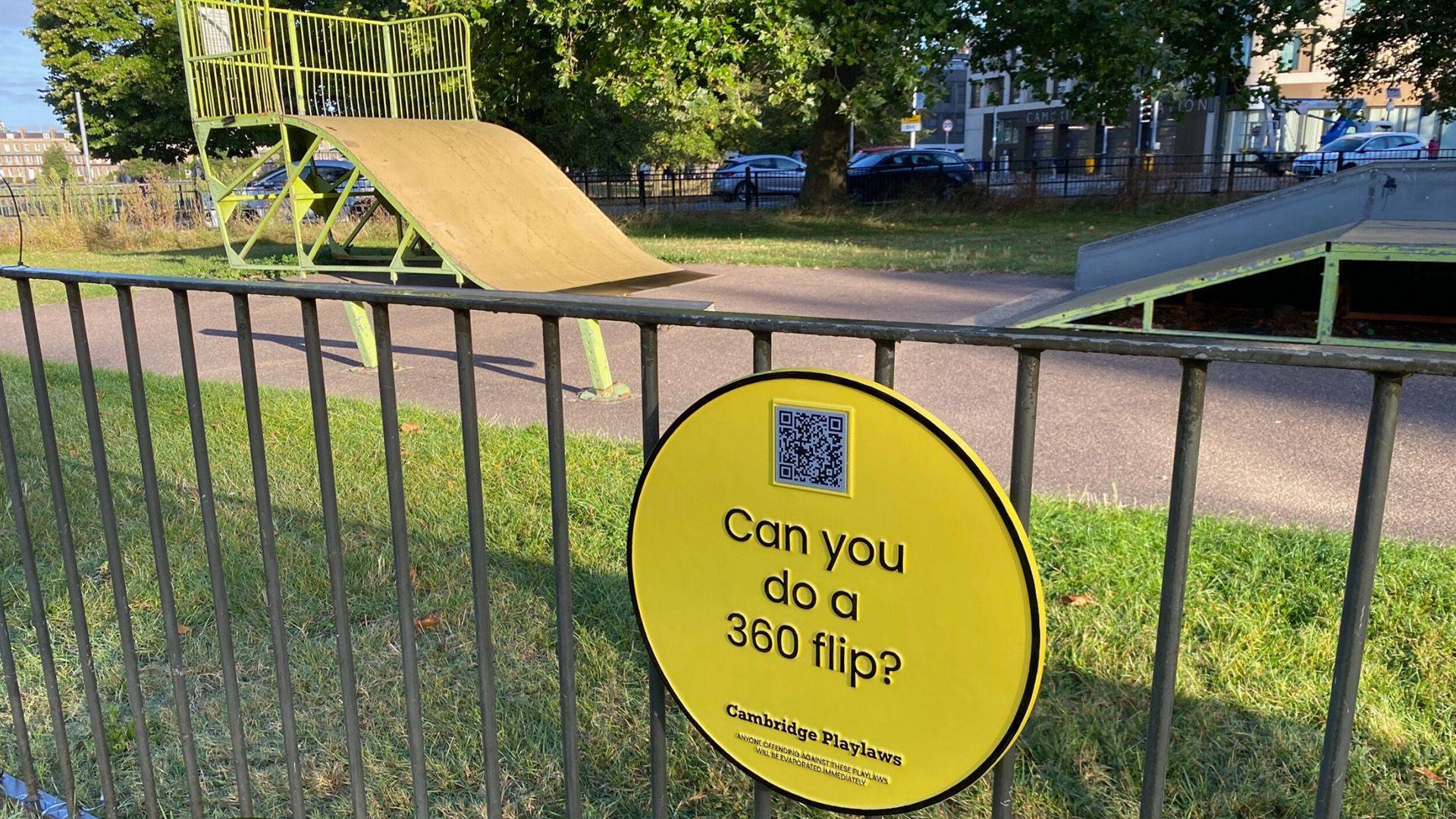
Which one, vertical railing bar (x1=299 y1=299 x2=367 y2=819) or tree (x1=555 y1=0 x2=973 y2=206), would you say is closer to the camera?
vertical railing bar (x1=299 y1=299 x2=367 y2=819)

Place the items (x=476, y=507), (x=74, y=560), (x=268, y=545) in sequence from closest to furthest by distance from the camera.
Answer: (x=476, y=507) → (x=268, y=545) → (x=74, y=560)

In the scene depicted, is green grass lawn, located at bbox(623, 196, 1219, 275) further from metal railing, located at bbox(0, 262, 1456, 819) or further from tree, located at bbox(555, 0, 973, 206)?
metal railing, located at bbox(0, 262, 1456, 819)

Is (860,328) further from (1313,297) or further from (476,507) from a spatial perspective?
(1313,297)

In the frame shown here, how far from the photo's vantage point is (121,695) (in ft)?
10.6

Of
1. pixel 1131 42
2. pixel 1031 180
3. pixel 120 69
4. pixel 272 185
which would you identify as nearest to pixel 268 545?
pixel 1131 42

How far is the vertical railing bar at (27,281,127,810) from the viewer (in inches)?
95.7

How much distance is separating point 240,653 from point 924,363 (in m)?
5.00

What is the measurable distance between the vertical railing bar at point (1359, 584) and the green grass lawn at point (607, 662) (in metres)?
1.21

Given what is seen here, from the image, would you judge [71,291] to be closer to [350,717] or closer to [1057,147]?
[350,717]

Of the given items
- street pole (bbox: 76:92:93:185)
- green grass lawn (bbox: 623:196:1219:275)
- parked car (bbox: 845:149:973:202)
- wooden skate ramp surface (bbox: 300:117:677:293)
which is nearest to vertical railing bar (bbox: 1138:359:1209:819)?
wooden skate ramp surface (bbox: 300:117:677:293)

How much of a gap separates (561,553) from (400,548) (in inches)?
15.4

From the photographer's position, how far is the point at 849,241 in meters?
17.2

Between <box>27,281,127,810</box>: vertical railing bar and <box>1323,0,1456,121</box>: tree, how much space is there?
21.0 meters

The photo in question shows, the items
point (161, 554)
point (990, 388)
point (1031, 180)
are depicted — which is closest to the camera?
point (161, 554)
